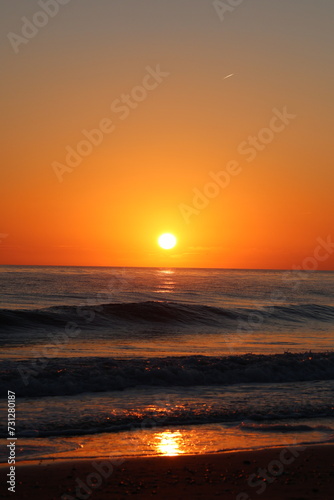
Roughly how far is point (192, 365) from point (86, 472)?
29.5 ft

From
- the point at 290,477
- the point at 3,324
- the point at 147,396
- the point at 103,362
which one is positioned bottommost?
the point at 290,477

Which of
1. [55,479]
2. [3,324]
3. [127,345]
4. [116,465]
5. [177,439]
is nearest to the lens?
[55,479]

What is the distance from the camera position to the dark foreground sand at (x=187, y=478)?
670 cm

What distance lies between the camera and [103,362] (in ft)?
52.6

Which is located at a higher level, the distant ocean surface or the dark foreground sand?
the distant ocean surface

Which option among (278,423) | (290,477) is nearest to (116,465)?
(290,477)

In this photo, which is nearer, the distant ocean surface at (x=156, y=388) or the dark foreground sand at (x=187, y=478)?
the dark foreground sand at (x=187, y=478)

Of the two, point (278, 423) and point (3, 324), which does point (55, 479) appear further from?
point (3, 324)

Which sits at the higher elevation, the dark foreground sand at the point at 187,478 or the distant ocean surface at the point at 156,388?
the distant ocean surface at the point at 156,388

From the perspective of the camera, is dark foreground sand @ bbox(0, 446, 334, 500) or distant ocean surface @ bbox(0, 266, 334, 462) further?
distant ocean surface @ bbox(0, 266, 334, 462)

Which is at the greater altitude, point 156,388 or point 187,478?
point 156,388

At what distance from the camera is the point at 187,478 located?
7.28 meters

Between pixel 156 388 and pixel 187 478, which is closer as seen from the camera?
pixel 187 478

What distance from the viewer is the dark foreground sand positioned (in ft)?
22.0
